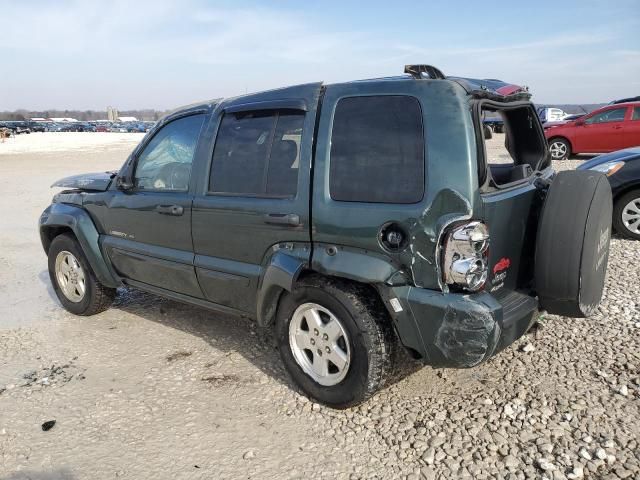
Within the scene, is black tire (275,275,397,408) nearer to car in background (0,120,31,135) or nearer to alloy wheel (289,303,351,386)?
alloy wheel (289,303,351,386)

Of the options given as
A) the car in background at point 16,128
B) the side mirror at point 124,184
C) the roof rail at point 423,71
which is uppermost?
the car in background at point 16,128

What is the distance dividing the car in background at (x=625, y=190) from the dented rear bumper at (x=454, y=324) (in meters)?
4.68

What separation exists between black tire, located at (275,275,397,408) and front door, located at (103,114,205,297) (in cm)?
119

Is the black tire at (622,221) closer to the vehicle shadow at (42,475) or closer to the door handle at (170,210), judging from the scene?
the door handle at (170,210)

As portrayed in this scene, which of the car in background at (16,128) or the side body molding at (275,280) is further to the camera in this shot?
the car in background at (16,128)

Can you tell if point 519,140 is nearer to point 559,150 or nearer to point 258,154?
point 258,154

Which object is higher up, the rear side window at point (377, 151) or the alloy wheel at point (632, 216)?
the rear side window at point (377, 151)

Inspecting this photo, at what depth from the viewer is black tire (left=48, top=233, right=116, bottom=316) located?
478cm

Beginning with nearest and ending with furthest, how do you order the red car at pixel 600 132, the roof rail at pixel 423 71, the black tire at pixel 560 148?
the roof rail at pixel 423 71
the red car at pixel 600 132
the black tire at pixel 560 148

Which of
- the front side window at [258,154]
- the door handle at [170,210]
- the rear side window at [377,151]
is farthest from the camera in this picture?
the door handle at [170,210]

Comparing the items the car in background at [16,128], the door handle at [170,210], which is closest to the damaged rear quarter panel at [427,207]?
the door handle at [170,210]

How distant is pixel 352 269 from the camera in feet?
9.46

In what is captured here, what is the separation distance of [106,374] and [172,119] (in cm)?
195

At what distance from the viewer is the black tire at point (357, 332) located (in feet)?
9.64
